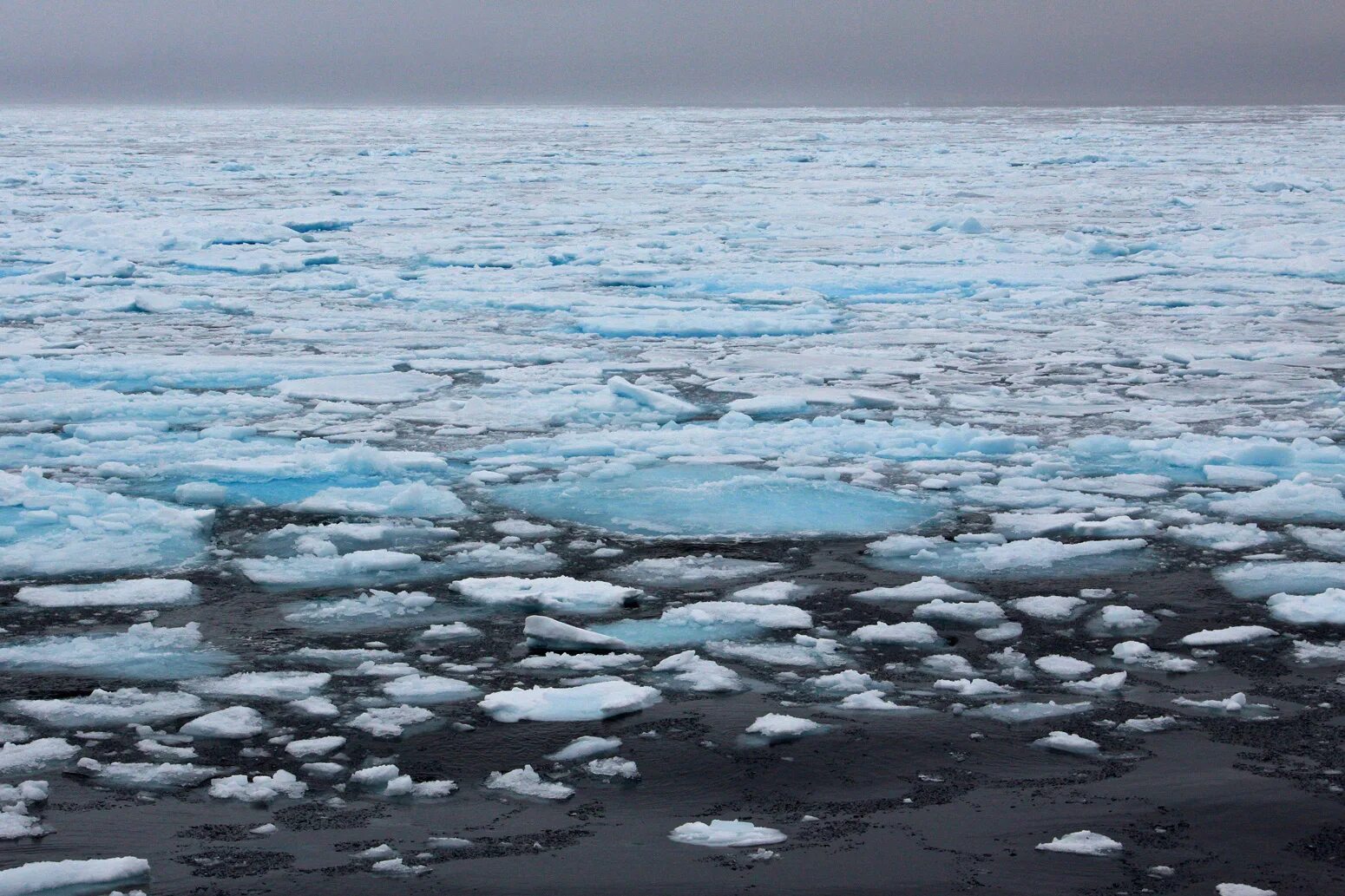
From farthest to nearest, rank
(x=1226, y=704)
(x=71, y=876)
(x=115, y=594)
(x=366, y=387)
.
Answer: (x=366, y=387) → (x=115, y=594) → (x=1226, y=704) → (x=71, y=876)

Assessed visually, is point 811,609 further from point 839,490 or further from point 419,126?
point 419,126

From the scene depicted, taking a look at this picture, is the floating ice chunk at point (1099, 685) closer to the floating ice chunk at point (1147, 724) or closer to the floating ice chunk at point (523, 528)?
the floating ice chunk at point (1147, 724)

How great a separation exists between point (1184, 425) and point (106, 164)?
2391cm

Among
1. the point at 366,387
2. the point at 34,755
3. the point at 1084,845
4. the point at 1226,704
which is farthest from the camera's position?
the point at 366,387

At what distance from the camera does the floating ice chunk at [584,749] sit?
2826 millimetres

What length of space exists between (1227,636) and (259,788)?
7.38ft

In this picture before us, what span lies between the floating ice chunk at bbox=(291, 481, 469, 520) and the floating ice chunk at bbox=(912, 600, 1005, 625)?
63.3 inches

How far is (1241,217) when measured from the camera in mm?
14625

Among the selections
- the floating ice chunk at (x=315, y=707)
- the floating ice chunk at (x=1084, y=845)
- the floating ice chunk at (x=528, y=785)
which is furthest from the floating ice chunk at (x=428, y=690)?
the floating ice chunk at (x=1084, y=845)

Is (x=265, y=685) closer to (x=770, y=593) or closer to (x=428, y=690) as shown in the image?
(x=428, y=690)

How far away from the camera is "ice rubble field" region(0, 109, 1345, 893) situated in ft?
9.03

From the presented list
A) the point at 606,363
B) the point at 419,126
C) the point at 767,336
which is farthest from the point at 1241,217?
the point at 419,126

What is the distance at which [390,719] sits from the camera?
2.97 m

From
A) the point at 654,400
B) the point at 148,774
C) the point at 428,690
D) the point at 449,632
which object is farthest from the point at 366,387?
the point at 148,774
